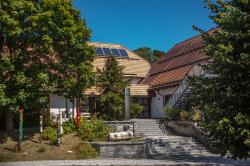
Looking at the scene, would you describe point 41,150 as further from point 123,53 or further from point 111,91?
point 123,53

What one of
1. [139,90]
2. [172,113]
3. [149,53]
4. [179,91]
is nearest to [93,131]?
[172,113]

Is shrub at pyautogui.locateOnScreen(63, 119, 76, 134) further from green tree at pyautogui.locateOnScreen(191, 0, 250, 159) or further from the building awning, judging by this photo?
green tree at pyautogui.locateOnScreen(191, 0, 250, 159)

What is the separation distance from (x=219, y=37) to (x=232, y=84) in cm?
157

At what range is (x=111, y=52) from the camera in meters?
41.0

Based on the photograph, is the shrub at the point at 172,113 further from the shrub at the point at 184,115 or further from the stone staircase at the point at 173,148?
the stone staircase at the point at 173,148

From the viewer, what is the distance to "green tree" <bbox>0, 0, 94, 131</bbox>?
21688 millimetres

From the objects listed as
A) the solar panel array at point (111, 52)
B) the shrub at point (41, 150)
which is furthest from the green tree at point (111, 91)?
the solar panel array at point (111, 52)

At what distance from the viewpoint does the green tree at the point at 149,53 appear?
75.4 meters

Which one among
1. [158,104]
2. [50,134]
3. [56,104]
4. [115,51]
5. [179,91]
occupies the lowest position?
[50,134]

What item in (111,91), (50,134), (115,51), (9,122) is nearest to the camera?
(50,134)

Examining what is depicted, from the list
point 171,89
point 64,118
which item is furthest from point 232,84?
point 171,89

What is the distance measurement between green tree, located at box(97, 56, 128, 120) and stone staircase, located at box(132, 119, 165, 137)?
5.39 feet

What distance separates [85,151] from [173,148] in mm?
5369

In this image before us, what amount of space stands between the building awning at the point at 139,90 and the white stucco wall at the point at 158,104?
1030 millimetres
